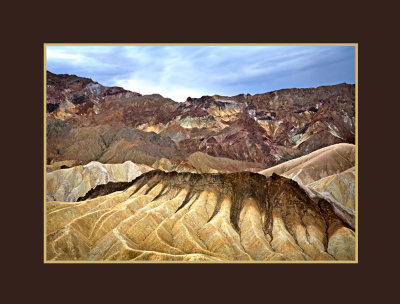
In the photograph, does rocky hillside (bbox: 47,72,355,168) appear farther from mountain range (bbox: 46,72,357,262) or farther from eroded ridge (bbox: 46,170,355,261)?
eroded ridge (bbox: 46,170,355,261)

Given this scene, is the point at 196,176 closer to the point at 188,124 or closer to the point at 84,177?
the point at 84,177

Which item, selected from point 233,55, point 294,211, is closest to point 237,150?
point 294,211

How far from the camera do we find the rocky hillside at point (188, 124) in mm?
24750

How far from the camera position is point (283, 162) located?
28.9m

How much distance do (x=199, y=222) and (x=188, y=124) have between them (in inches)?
426

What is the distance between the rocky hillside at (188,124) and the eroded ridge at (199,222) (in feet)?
10.5

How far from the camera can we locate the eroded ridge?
20.5m

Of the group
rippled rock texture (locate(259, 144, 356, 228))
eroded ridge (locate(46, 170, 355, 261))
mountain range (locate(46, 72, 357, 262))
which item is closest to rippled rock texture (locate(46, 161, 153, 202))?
mountain range (locate(46, 72, 357, 262))

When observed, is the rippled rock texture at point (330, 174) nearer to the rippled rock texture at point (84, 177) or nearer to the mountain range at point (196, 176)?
the mountain range at point (196, 176)

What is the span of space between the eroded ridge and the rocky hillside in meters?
3.22

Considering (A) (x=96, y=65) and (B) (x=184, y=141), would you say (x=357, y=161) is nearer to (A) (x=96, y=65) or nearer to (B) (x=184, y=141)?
(A) (x=96, y=65)

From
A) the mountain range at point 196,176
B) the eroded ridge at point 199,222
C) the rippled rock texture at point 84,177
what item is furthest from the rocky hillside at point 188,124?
the eroded ridge at point 199,222

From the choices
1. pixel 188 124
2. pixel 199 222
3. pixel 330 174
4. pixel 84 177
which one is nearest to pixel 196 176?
pixel 199 222

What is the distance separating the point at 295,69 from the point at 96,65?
944cm
